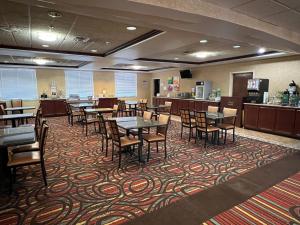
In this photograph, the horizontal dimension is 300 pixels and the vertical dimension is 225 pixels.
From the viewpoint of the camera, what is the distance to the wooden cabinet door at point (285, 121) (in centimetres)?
555

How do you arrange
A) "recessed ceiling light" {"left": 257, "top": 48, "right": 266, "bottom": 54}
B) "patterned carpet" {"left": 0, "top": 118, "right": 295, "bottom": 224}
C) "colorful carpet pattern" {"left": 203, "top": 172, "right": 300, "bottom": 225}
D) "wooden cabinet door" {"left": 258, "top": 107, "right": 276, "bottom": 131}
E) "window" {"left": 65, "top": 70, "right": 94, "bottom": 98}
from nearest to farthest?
1. "colorful carpet pattern" {"left": 203, "top": 172, "right": 300, "bottom": 225}
2. "patterned carpet" {"left": 0, "top": 118, "right": 295, "bottom": 224}
3. "recessed ceiling light" {"left": 257, "top": 48, "right": 266, "bottom": 54}
4. "wooden cabinet door" {"left": 258, "top": 107, "right": 276, "bottom": 131}
5. "window" {"left": 65, "top": 70, "right": 94, "bottom": 98}

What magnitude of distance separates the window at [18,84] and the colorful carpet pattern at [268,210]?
1087 cm

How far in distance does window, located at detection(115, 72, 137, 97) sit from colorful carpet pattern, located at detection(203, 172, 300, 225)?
10813 mm

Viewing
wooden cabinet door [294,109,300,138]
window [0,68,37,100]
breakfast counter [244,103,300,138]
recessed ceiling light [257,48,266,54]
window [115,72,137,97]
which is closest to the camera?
wooden cabinet door [294,109,300,138]

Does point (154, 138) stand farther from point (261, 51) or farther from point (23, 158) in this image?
point (261, 51)

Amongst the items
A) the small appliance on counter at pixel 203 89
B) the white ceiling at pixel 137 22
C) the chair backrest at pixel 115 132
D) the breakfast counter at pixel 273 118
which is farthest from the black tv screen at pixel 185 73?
the chair backrest at pixel 115 132

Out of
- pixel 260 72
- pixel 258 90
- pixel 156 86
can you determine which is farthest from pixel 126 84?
pixel 258 90

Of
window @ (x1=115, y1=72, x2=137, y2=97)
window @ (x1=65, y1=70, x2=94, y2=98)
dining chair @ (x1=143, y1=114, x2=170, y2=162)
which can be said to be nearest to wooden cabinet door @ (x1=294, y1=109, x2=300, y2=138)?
dining chair @ (x1=143, y1=114, x2=170, y2=162)

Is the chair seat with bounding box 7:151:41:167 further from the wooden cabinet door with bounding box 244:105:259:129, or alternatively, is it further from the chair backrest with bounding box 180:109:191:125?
the wooden cabinet door with bounding box 244:105:259:129

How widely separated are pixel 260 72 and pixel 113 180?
673 cm

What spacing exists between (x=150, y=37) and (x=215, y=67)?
18.3ft

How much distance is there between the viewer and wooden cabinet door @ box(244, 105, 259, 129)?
6500 mm

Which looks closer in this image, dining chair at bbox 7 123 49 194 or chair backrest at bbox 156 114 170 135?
dining chair at bbox 7 123 49 194

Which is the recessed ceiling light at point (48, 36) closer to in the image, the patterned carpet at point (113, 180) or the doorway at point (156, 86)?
the patterned carpet at point (113, 180)
